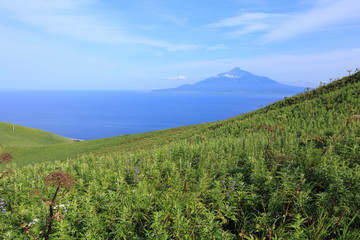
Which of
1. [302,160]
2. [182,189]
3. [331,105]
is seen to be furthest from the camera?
[331,105]

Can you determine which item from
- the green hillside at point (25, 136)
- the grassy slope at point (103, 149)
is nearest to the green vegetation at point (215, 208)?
the grassy slope at point (103, 149)

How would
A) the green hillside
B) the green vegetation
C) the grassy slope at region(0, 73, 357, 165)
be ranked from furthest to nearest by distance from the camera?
1. the green hillside
2. the grassy slope at region(0, 73, 357, 165)
3. the green vegetation

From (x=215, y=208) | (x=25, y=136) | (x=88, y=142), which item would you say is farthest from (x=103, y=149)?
(x=25, y=136)

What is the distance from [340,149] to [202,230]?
496cm

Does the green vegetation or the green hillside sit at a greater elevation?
the green vegetation

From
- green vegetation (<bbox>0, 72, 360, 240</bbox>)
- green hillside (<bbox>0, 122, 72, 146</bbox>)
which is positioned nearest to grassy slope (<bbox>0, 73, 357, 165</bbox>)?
green hillside (<bbox>0, 122, 72, 146</bbox>)


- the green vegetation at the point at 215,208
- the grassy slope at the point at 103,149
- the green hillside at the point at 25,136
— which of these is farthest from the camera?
the green hillside at the point at 25,136

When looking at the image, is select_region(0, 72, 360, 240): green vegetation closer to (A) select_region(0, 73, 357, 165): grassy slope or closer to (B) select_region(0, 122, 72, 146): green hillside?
(A) select_region(0, 73, 357, 165): grassy slope

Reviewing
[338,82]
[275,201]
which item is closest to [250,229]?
[275,201]

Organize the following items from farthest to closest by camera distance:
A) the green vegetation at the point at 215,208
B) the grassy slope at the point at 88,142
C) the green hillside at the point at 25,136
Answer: the green hillside at the point at 25,136
the grassy slope at the point at 88,142
the green vegetation at the point at 215,208

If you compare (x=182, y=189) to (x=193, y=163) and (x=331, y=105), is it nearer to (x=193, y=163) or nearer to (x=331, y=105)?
(x=193, y=163)

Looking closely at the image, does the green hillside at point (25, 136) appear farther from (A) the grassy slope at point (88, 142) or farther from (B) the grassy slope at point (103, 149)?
(B) the grassy slope at point (103, 149)

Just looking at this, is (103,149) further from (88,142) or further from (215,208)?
(215,208)

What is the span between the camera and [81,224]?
328 cm
